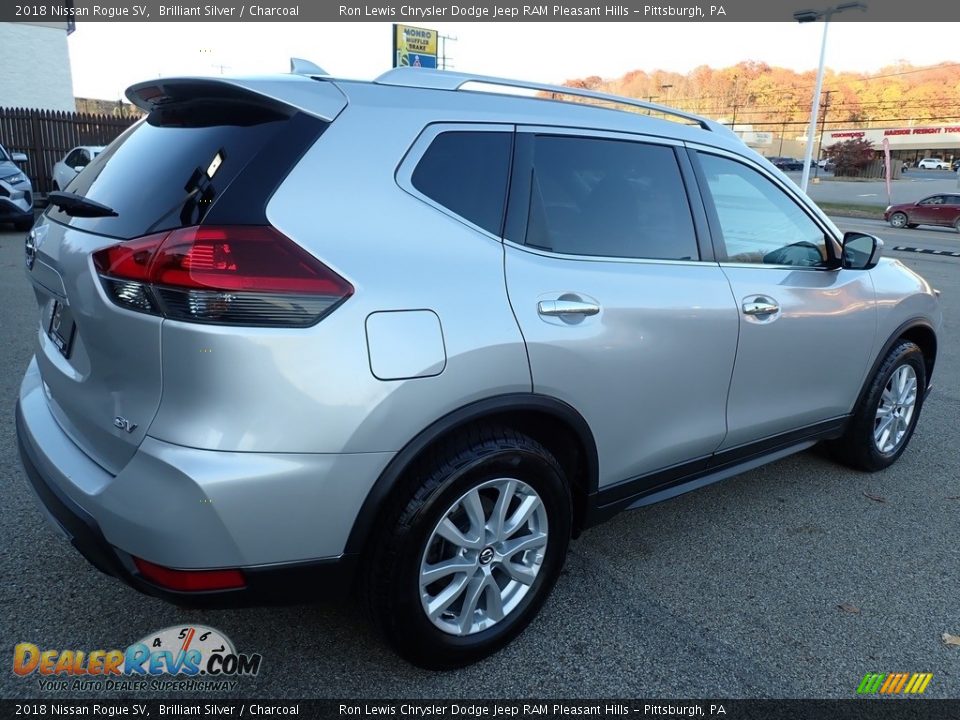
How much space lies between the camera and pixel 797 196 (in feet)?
11.5

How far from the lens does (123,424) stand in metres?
2.00

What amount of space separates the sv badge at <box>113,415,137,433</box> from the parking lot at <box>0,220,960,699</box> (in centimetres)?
94

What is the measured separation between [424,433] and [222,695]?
109 cm

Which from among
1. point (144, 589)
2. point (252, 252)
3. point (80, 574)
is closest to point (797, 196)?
point (252, 252)

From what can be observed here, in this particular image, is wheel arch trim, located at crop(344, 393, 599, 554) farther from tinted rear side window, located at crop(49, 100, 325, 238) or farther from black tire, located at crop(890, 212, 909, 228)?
black tire, located at crop(890, 212, 909, 228)

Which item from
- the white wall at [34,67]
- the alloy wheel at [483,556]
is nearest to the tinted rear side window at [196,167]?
the alloy wheel at [483,556]

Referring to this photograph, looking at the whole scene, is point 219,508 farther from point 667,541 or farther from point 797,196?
point 797,196

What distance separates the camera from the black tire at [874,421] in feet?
13.1

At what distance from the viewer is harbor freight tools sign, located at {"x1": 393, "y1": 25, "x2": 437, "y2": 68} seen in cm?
3778

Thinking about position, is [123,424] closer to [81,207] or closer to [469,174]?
[81,207]

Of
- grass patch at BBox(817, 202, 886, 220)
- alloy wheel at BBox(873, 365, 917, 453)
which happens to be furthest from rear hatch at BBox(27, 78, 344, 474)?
grass patch at BBox(817, 202, 886, 220)

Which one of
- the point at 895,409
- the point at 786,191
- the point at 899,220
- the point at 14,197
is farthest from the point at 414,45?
the point at 786,191

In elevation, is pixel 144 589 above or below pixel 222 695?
above

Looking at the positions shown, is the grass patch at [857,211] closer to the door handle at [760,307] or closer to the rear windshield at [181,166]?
the door handle at [760,307]
